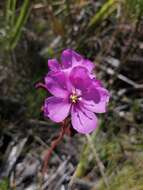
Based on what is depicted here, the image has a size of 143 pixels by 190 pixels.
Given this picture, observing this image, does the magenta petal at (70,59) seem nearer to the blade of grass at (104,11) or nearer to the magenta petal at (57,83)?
the magenta petal at (57,83)

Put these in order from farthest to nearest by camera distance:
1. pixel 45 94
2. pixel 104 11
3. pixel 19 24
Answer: pixel 104 11, pixel 19 24, pixel 45 94

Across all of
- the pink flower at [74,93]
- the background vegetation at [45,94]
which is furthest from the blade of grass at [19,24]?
the pink flower at [74,93]

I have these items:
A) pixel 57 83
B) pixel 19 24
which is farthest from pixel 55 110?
pixel 19 24

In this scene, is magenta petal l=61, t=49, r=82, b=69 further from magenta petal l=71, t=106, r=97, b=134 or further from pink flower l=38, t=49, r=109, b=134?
magenta petal l=71, t=106, r=97, b=134

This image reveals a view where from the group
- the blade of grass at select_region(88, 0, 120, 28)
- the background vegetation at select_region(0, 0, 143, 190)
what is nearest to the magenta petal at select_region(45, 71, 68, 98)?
the background vegetation at select_region(0, 0, 143, 190)

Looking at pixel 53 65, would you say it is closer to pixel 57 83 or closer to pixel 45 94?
pixel 57 83
